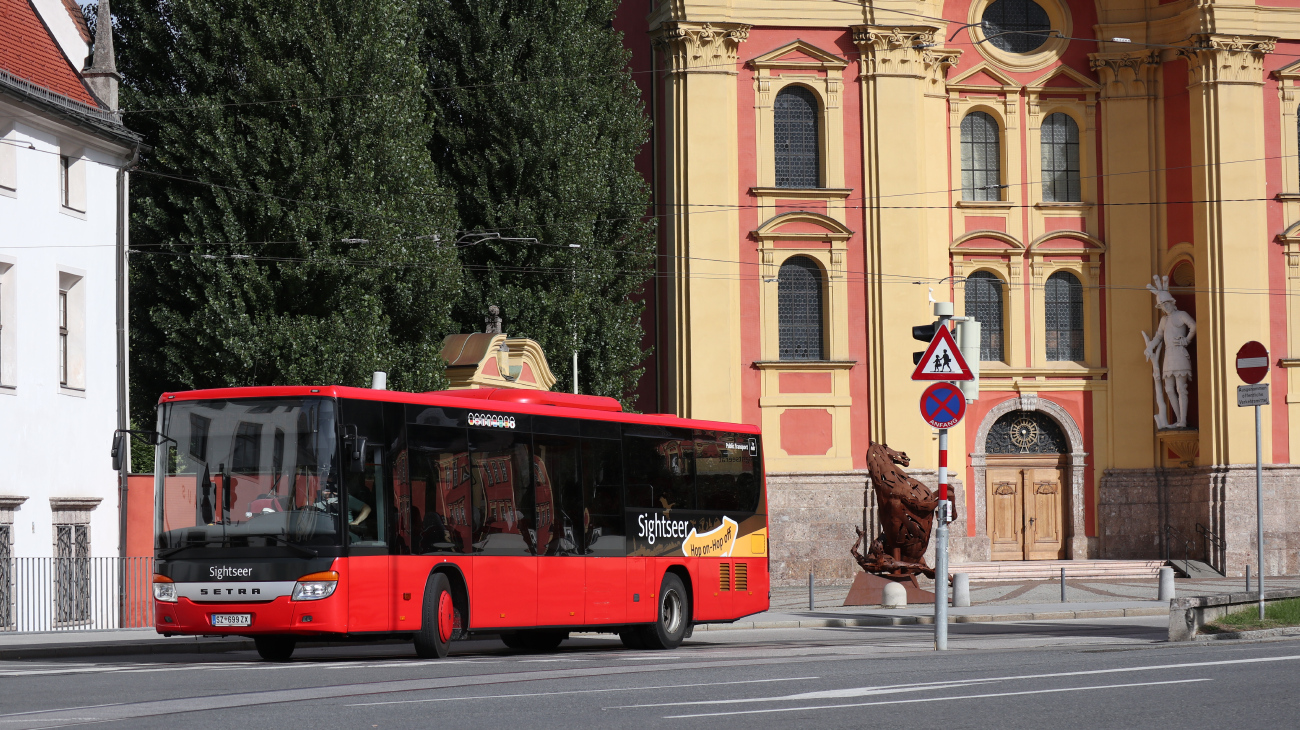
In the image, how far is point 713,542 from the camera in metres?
21.4

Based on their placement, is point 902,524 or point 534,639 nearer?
point 534,639

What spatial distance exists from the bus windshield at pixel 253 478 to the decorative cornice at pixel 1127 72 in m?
29.6

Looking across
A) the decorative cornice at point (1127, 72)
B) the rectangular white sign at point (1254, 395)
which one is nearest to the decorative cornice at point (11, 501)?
the rectangular white sign at point (1254, 395)

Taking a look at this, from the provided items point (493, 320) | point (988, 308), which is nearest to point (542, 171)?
point (493, 320)

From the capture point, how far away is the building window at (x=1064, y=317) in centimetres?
4134

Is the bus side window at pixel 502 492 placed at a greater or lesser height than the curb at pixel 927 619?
greater

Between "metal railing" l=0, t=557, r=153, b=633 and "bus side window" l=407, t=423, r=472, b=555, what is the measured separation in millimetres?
9700

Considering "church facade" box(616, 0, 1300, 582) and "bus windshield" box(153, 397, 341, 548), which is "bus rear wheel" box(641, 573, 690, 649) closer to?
"bus windshield" box(153, 397, 341, 548)

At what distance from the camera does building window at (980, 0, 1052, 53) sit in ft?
135

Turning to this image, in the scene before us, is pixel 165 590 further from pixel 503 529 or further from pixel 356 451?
pixel 503 529

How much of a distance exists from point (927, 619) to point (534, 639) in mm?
7218

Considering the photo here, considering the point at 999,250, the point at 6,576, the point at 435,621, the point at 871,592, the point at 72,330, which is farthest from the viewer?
the point at 999,250

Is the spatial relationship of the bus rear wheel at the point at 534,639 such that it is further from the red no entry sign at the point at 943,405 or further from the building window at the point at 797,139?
the building window at the point at 797,139

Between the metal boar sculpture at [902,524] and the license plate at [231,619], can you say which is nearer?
the license plate at [231,619]
